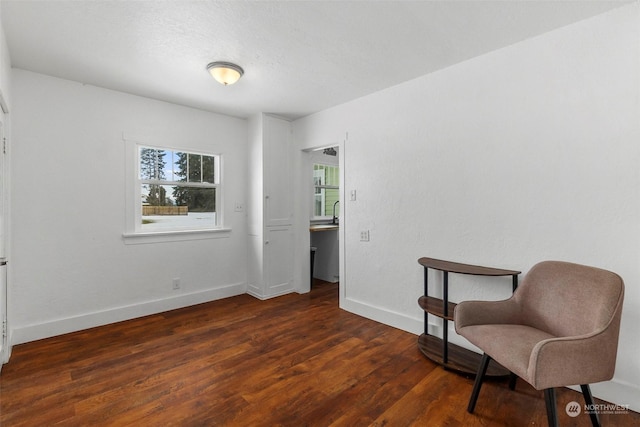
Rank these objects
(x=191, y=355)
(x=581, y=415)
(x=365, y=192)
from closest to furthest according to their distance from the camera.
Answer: (x=581, y=415)
(x=191, y=355)
(x=365, y=192)

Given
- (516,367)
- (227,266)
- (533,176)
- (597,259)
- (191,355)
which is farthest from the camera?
(227,266)

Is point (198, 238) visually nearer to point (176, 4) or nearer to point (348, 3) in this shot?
point (176, 4)

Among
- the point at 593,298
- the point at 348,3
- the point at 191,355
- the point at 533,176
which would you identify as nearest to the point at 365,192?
the point at 533,176

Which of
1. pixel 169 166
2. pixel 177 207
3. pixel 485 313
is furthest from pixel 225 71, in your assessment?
pixel 485 313

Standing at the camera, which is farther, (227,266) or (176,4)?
(227,266)

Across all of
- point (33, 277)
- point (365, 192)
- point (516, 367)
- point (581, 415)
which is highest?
point (365, 192)

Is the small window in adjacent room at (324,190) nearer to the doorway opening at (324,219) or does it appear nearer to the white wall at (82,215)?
the doorway opening at (324,219)

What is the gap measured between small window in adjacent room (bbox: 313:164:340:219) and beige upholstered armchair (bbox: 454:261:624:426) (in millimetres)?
3635

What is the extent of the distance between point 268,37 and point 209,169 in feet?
7.71

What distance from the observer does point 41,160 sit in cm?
286

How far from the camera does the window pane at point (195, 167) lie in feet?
13.0

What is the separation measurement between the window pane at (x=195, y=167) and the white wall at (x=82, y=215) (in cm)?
16

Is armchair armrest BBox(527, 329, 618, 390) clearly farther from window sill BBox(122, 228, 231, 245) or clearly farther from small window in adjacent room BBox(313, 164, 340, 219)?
small window in adjacent room BBox(313, 164, 340, 219)

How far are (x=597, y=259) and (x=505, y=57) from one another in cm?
165
